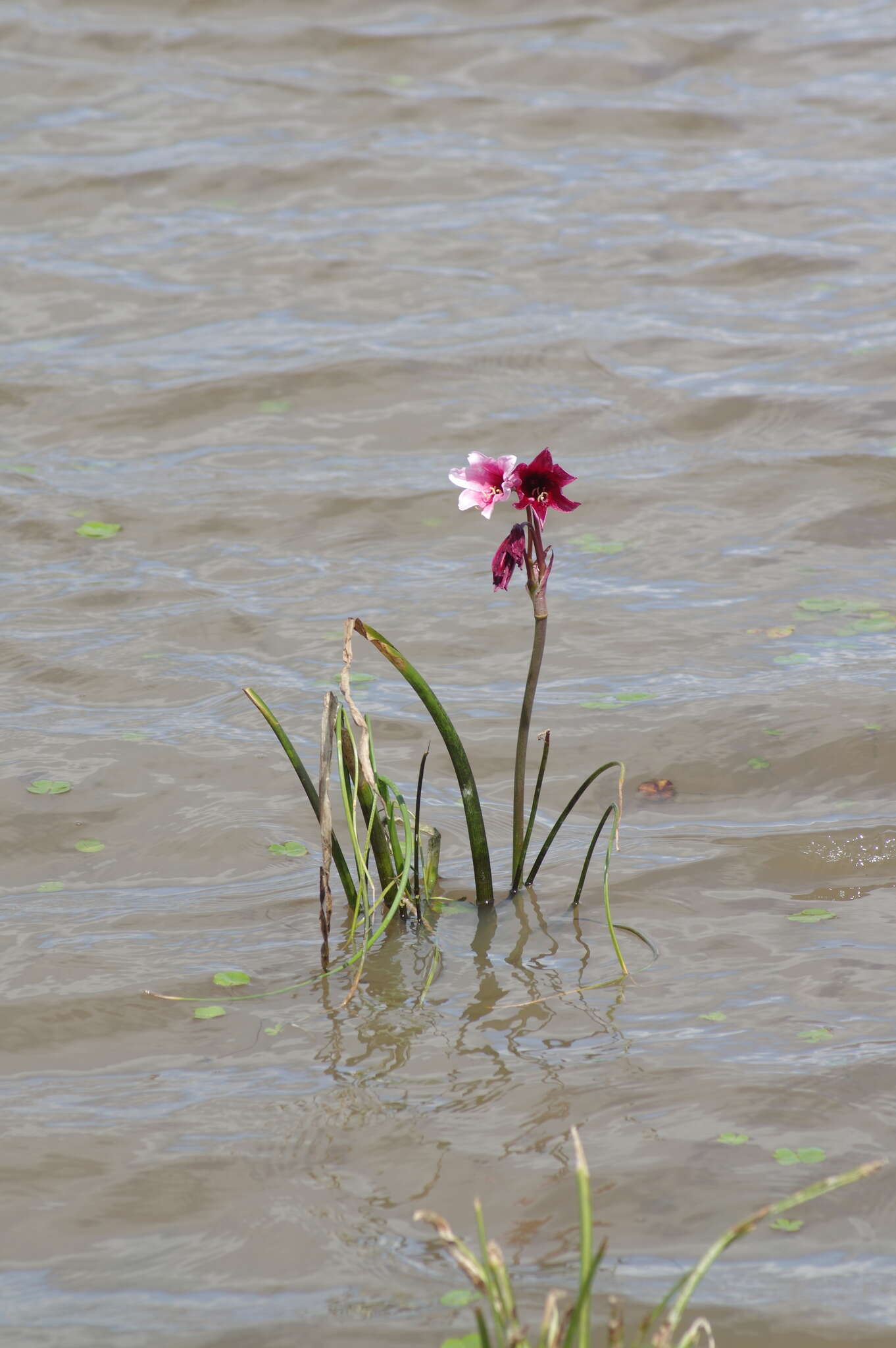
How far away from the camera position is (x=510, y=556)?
111 inches

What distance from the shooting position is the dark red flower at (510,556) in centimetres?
281

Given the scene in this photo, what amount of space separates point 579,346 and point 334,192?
2.73 metres

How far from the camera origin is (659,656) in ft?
15.2

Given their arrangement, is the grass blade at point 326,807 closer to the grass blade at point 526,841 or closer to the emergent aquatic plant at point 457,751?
the emergent aquatic plant at point 457,751

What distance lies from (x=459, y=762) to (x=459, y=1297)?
3.77ft

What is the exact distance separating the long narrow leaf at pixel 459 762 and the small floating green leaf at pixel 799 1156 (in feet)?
3.06

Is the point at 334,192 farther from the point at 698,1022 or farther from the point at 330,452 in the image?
the point at 698,1022

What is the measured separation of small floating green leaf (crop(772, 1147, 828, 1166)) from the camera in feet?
8.23

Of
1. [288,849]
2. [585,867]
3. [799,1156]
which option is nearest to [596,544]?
[288,849]

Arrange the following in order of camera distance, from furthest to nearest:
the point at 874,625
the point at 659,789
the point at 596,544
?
the point at 596,544 → the point at 874,625 → the point at 659,789

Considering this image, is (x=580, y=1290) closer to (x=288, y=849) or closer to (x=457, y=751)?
(x=457, y=751)

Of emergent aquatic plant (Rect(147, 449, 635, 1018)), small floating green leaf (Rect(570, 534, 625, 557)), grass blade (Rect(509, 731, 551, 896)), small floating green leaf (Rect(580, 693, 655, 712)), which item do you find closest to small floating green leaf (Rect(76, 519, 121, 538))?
small floating green leaf (Rect(570, 534, 625, 557))

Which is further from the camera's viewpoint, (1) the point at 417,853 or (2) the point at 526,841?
(2) the point at 526,841

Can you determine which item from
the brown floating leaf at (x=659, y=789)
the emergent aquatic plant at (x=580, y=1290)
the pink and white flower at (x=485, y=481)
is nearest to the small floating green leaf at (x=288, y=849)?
the brown floating leaf at (x=659, y=789)
